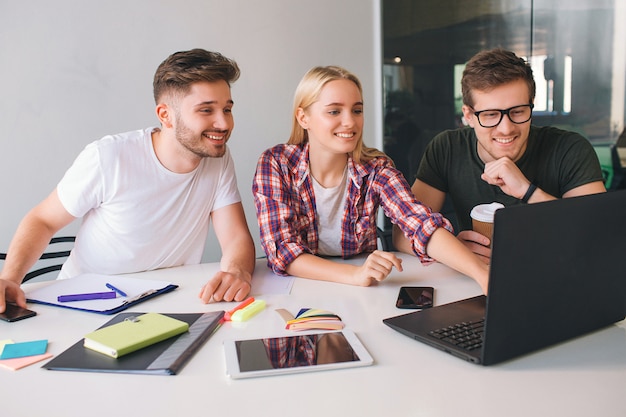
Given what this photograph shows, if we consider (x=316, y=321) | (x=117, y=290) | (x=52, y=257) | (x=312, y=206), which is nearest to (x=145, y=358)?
(x=316, y=321)

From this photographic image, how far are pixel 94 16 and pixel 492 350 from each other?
8.62ft

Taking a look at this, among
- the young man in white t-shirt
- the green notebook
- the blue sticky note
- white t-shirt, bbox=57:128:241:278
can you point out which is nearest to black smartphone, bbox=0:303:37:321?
the blue sticky note

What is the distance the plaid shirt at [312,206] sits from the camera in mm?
1802

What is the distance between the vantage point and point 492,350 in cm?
105

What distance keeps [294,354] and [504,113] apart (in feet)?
3.88

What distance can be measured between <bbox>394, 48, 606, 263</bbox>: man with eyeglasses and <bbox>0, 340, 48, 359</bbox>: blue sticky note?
1171 millimetres

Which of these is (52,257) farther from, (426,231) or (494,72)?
Result: (494,72)

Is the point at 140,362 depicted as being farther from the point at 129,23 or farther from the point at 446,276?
the point at 129,23

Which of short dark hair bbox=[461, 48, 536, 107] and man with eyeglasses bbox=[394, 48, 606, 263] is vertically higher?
short dark hair bbox=[461, 48, 536, 107]

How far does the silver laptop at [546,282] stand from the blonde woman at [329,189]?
0.59 metres

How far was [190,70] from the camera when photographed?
6.42ft

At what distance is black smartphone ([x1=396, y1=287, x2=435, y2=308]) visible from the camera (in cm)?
143

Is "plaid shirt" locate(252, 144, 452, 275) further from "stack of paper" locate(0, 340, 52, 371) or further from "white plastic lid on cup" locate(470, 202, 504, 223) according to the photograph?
"stack of paper" locate(0, 340, 52, 371)

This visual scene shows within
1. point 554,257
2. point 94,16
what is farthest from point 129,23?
point 554,257
